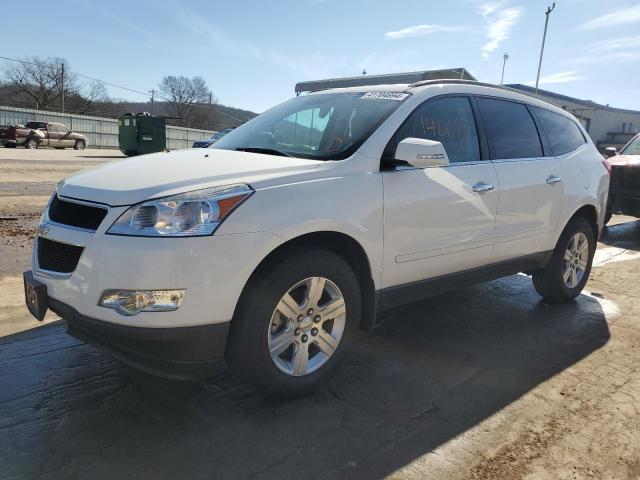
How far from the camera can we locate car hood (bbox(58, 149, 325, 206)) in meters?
2.55

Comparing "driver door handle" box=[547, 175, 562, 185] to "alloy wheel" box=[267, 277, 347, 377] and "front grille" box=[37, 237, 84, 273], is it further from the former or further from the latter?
"front grille" box=[37, 237, 84, 273]

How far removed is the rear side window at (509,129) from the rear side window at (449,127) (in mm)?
199

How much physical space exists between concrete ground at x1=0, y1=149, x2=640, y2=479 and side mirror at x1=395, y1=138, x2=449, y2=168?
1356 mm

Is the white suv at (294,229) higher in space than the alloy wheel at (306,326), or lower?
higher

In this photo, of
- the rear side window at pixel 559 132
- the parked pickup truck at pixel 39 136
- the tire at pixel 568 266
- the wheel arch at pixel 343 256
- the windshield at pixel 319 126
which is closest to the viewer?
the wheel arch at pixel 343 256

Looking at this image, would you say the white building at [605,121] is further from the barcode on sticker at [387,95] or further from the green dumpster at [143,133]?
the barcode on sticker at [387,95]

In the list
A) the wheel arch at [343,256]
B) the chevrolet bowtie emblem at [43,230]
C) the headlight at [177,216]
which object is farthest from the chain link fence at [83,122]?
the headlight at [177,216]

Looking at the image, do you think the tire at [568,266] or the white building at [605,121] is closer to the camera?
the tire at [568,266]

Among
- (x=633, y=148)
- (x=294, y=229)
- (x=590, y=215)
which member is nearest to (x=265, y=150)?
(x=294, y=229)

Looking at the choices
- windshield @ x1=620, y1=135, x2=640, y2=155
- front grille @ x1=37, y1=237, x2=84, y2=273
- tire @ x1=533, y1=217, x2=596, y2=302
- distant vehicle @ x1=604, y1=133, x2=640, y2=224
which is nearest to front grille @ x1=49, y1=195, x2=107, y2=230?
front grille @ x1=37, y1=237, x2=84, y2=273

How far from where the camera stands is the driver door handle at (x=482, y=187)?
3652mm

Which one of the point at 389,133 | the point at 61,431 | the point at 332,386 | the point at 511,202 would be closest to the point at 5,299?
the point at 61,431

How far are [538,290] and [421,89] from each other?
2.55m

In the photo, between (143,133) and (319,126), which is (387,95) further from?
(143,133)
